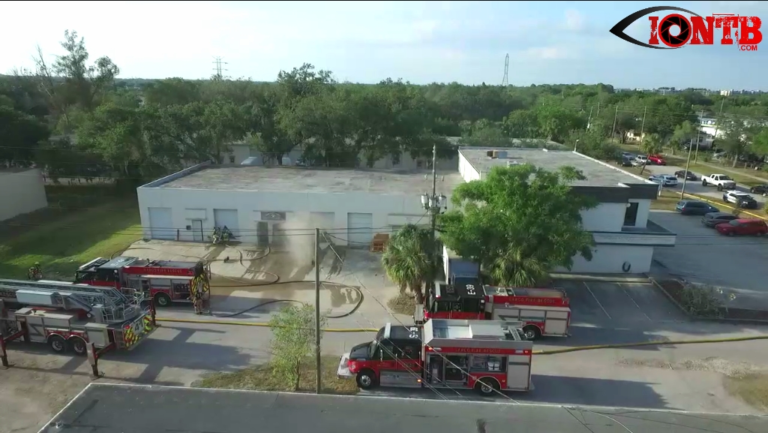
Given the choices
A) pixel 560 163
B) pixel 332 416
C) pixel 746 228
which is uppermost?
pixel 560 163

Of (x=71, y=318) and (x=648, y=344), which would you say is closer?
(x=71, y=318)

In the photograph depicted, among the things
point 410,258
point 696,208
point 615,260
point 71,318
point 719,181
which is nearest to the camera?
point 71,318

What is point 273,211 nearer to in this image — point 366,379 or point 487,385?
point 366,379

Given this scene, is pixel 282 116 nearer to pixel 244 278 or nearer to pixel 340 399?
pixel 244 278

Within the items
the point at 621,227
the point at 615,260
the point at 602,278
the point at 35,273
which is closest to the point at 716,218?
the point at 621,227

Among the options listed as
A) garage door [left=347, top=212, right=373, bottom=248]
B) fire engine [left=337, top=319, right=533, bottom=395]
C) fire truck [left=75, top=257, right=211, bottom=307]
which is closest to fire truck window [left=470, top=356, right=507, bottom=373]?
fire engine [left=337, top=319, right=533, bottom=395]

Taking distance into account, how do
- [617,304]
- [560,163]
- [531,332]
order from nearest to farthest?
[531,332] → [617,304] → [560,163]
